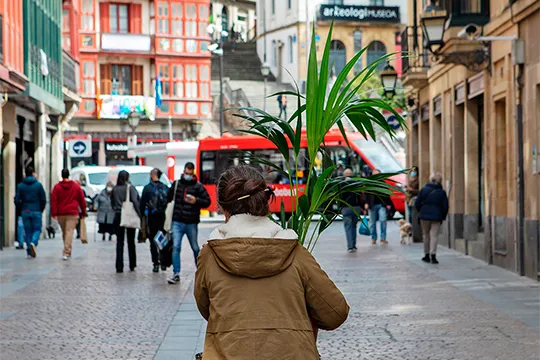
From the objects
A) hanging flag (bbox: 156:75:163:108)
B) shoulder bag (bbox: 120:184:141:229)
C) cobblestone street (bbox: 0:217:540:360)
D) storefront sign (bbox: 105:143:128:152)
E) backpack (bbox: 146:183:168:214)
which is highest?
hanging flag (bbox: 156:75:163:108)

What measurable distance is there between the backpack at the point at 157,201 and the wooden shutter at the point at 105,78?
43.7m

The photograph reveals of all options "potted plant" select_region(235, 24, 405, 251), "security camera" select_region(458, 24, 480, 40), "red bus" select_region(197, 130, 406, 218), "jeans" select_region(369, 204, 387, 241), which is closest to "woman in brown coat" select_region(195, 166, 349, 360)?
"potted plant" select_region(235, 24, 405, 251)

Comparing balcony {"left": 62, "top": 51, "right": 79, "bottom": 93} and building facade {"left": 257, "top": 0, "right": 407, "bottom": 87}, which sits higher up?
building facade {"left": 257, "top": 0, "right": 407, "bottom": 87}

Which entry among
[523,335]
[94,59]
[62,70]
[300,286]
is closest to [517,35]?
[523,335]

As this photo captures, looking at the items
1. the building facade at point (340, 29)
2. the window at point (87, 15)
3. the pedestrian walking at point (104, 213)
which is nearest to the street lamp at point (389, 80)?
the pedestrian walking at point (104, 213)

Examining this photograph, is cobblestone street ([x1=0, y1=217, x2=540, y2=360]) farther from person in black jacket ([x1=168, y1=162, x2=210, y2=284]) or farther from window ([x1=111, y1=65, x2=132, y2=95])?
window ([x1=111, y1=65, x2=132, y2=95])

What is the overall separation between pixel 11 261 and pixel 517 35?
33.6 ft

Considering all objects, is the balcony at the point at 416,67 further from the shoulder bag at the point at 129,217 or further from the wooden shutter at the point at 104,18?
the wooden shutter at the point at 104,18

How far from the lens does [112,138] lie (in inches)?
2472

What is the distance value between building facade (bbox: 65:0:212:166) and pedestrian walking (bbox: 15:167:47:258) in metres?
37.2

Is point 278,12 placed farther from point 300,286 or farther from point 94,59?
point 300,286

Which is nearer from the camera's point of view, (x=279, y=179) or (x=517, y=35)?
(x=517, y=35)

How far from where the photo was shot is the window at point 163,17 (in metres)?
61.0

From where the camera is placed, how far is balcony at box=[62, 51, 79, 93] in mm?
36562
